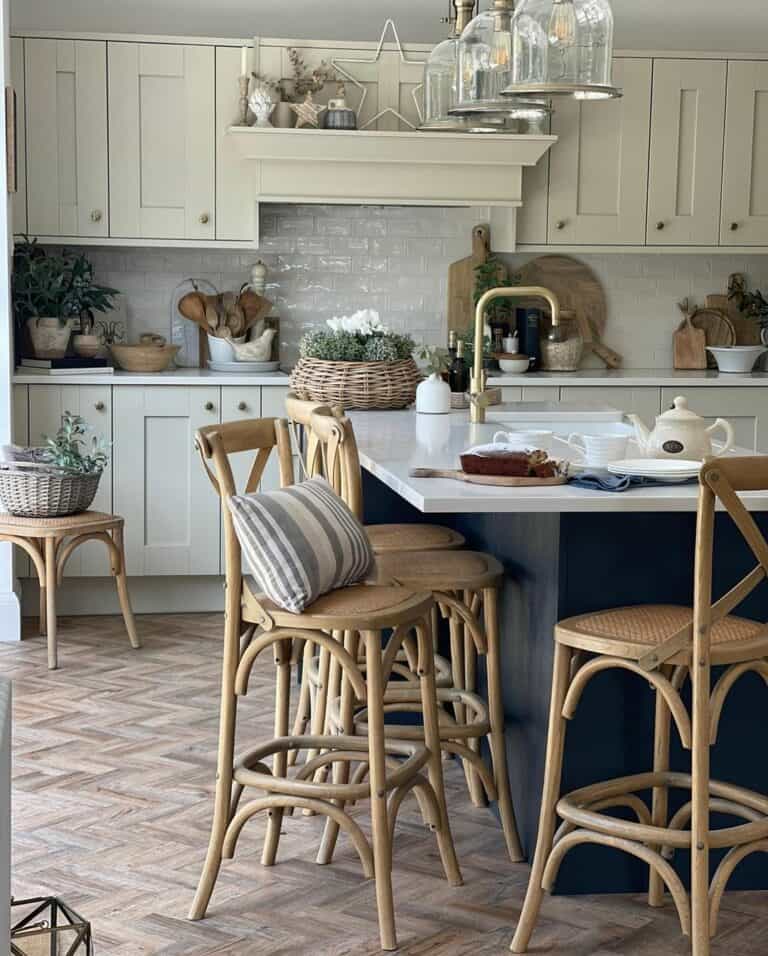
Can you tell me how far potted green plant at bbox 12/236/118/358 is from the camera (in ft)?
18.4

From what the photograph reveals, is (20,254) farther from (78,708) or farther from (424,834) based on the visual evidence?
(424,834)

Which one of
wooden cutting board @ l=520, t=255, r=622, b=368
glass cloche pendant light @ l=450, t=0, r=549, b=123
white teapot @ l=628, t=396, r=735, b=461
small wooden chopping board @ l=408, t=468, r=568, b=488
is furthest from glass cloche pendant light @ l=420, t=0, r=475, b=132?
wooden cutting board @ l=520, t=255, r=622, b=368

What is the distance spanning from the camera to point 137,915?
2900mm

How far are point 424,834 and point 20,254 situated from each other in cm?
337

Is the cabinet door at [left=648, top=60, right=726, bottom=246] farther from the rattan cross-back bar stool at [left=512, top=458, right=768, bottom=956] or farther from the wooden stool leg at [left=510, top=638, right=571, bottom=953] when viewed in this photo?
the wooden stool leg at [left=510, top=638, right=571, bottom=953]

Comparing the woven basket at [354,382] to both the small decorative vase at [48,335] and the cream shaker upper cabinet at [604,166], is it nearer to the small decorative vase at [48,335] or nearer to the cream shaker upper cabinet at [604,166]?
the small decorative vase at [48,335]

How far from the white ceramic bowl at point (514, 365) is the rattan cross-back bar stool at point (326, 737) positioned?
296cm

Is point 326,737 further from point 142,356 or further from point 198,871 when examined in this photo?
point 142,356

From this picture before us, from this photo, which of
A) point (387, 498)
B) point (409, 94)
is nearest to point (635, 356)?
point (409, 94)

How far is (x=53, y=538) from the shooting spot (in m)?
4.86

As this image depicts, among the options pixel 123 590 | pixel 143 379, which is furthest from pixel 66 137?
pixel 123 590

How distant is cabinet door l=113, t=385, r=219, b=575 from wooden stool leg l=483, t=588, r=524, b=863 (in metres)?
2.65

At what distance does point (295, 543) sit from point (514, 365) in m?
3.47

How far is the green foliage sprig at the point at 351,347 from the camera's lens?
4.26 metres
